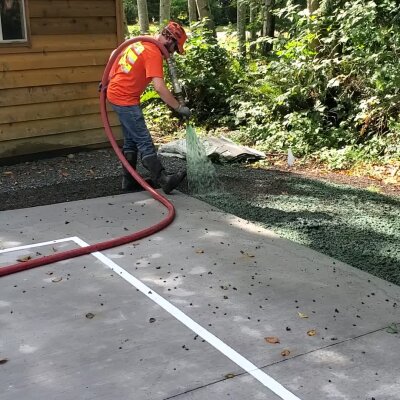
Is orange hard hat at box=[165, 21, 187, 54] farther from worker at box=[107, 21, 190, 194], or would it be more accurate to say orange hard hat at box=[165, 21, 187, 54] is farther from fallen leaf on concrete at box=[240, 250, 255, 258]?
fallen leaf on concrete at box=[240, 250, 255, 258]

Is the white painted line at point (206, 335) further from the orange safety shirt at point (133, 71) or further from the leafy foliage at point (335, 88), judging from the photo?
the leafy foliage at point (335, 88)

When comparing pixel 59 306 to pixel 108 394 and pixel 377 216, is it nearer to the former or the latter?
pixel 108 394

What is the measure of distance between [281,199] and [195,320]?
2799mm

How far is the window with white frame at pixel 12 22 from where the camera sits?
24.2ft

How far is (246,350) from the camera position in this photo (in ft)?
10.00

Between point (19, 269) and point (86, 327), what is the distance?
3.43 feet

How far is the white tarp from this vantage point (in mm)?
7785

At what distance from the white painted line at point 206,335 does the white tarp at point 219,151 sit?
11.9ft

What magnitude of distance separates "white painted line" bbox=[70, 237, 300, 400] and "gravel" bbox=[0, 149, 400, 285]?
151cm

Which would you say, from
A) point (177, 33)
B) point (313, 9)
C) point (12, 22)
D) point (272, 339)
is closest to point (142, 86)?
point (177, 33)

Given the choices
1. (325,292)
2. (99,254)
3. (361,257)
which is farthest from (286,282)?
(99,254)

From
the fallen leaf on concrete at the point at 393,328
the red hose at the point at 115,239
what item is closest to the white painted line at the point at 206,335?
the red hose at the point at 115,239

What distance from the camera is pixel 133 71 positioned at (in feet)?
18.8

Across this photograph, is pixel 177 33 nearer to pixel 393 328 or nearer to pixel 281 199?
pixel 281 199
